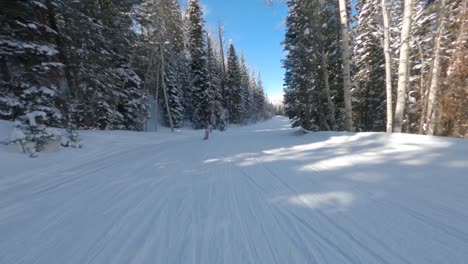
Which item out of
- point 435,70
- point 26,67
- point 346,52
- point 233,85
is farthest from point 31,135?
point 233,85

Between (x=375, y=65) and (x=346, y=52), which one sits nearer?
(x=346, y=52)

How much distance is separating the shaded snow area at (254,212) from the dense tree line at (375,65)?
528 cm

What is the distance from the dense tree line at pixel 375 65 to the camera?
902 centimetres

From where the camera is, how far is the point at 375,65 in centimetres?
1569

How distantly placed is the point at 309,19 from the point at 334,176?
1418cm

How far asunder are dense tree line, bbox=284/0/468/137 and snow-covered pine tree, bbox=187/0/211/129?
12.7m

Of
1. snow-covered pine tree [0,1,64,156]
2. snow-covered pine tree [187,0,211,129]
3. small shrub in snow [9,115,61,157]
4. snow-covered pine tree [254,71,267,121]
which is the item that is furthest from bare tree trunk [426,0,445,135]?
snow-covered pine tree [254,71,267,121]

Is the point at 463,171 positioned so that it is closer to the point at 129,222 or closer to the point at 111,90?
the point at 129,222

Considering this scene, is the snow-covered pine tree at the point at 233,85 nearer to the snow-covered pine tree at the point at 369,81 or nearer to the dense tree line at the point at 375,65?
the dense tree line at the point at 375,65

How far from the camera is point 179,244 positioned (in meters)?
2.11

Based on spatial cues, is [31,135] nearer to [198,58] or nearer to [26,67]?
[26,67]

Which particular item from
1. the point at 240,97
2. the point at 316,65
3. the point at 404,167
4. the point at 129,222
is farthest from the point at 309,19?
the point at 240,97

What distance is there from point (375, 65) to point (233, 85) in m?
25.9

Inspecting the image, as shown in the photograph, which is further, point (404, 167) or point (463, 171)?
point (404, 167)
